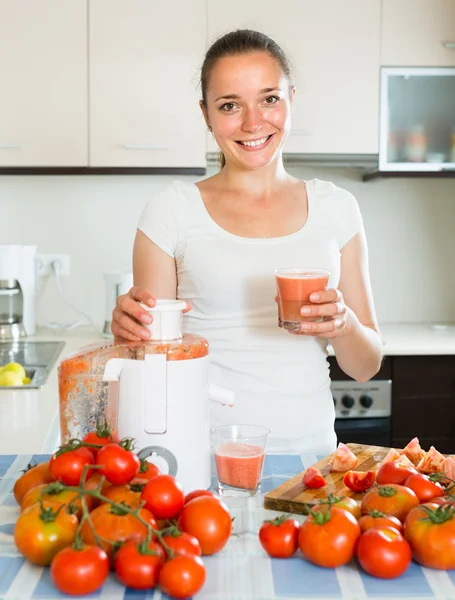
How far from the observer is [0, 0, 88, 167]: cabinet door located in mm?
2824

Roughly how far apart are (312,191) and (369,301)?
0.27 m

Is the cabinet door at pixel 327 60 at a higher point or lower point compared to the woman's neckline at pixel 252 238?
higher

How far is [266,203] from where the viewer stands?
66.0 inches

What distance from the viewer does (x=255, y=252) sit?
5.28 ft

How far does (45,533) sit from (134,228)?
247 cm

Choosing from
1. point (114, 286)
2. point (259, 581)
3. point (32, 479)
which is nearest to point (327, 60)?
point (114, 286)

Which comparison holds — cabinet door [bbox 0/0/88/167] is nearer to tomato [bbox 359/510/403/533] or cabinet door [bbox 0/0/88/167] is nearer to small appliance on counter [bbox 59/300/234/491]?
small appliance on counter [bbox 59/300/234/491]

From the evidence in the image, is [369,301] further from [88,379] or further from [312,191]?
[88,379]

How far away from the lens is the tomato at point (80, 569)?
2.54 feet

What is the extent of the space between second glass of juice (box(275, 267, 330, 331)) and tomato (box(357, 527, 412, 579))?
0.49 meters

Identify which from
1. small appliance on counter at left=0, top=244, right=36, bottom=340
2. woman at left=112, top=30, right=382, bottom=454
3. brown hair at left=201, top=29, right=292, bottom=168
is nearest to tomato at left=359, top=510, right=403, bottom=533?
woman at left=112, top=30, right=382, bottom=454

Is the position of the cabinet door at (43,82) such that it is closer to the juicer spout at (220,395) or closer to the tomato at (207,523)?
the juicer spout at (220,395)

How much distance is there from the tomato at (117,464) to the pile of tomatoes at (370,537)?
0.17 m

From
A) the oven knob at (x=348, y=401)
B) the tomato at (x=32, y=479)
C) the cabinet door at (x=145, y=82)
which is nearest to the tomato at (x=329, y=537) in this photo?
the tomato at (x=32, y=479)
